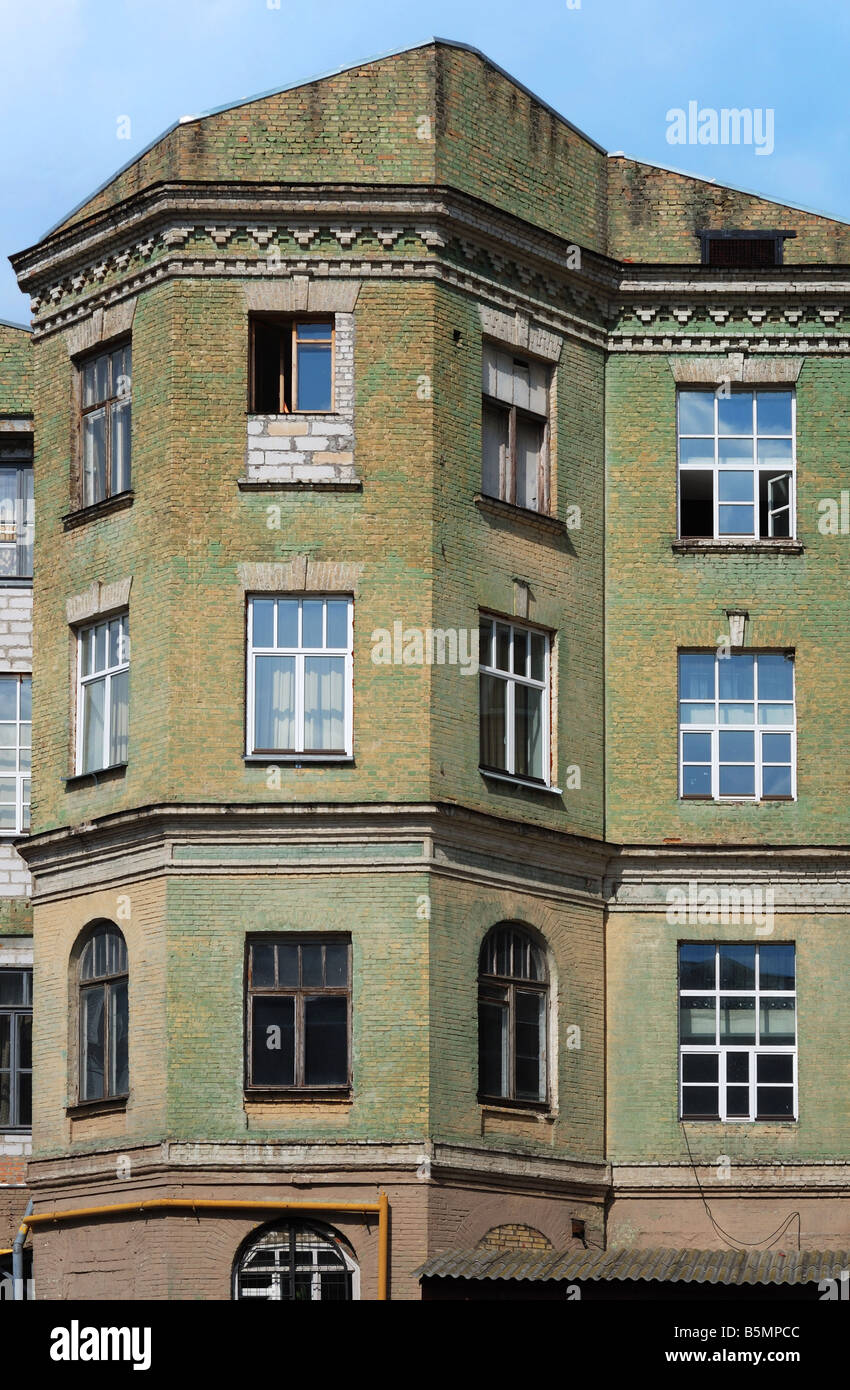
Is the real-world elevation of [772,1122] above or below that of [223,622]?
below

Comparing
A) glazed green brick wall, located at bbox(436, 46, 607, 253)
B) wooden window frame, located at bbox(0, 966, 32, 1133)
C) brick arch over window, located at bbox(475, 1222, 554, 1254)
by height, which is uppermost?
glazed green brick wall, located at bbox(436, 46, 607, 253)

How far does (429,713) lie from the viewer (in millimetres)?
32406

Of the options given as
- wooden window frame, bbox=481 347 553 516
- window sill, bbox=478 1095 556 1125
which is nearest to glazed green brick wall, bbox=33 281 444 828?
wooden window frame, bbox=481 347 553 516

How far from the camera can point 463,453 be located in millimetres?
33750

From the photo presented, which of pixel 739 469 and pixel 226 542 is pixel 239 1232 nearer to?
pixel 226 542

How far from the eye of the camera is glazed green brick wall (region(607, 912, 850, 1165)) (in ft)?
111

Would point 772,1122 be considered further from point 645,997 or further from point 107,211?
point 107,211

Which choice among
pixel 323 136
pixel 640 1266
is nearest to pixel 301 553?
pixel 323 136

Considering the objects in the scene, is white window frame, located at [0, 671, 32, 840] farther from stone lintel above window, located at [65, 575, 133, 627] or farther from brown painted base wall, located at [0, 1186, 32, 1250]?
brown painted base wall, located at [0, 1186, 32, 1250]

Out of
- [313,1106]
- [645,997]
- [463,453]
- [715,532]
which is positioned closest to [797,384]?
[715,532]

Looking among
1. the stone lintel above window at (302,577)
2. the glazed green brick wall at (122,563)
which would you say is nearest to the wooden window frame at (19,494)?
the glazed green brick wall at (122,563)

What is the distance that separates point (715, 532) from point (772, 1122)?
8.40 m

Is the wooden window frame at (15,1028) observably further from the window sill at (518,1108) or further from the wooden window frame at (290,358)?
the wooden window frame at (290,358)

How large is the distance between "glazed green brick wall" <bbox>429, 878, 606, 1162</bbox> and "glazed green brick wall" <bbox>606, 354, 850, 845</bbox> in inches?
76.2
